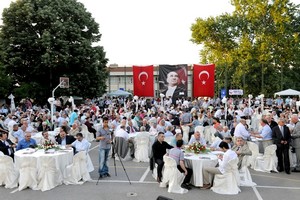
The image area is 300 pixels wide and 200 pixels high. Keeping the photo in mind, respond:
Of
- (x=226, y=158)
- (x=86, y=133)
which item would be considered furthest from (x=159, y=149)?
A: (x=86, y=133)

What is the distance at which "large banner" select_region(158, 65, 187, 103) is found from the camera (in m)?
21.2

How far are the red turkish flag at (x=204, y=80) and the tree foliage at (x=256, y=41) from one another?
2032 cm

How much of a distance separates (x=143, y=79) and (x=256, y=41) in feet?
75.4

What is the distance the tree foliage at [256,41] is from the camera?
3916 cm

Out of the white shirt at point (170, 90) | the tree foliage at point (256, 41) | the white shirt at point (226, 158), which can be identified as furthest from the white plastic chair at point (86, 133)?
the tree foliage at point (256, 41)

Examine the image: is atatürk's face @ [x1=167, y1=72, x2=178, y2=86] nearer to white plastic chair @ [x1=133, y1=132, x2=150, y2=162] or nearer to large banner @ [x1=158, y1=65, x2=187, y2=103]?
large banner @ [x1=158, y1=65, x2=187, y2=103]

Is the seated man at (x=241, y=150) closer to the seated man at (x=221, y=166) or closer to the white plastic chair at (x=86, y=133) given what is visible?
the seated man at (x=221, y=166)

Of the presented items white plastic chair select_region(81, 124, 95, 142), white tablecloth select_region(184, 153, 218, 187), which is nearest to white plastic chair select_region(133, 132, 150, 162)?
white tablecloth select_region(184, 153, 218, 187)

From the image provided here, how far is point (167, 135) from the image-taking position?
1214 centimetres

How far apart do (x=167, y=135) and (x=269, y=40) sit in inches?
1236

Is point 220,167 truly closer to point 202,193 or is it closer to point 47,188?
point 202,193

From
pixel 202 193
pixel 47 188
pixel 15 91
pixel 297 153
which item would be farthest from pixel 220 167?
pixel 15 91

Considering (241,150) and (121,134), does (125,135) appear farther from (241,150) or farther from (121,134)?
(241,150)

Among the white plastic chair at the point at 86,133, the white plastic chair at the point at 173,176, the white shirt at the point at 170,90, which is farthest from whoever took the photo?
the white shirt at the point at 170,90
